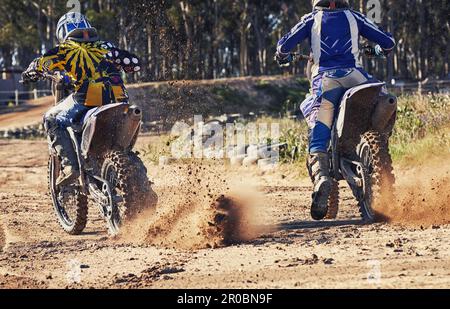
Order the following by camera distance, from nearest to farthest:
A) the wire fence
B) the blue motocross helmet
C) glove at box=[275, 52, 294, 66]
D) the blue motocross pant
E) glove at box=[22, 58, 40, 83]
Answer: the blue motocross pant → glove at box=[275, 52, 294, 66] → glove at box=[22, 58, 40, 83] → the blue motocross helmet → the wire fence

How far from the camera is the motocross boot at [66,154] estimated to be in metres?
7.83

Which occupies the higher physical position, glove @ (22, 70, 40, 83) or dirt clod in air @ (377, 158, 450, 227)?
glove @ (22, 70, 40, 83)

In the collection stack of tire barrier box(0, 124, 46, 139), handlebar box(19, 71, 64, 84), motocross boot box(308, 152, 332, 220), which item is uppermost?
handlebar box(19, 71, 64, 84)

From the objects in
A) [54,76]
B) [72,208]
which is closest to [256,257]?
[72,208]

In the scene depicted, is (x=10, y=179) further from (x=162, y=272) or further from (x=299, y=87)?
(x=299, y=87)

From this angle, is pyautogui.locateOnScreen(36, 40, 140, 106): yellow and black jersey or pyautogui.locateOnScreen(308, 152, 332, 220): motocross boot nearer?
pyautogui.locateOnScreen(308, 152, 332, 220): motocross boot

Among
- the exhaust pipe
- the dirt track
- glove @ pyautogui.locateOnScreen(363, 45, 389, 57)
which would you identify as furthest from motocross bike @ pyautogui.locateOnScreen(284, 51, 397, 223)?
glove @ pyautogui.locateOnScreen(363, 45, 389, 57)

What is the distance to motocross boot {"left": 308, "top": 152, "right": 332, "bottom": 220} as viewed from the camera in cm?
726

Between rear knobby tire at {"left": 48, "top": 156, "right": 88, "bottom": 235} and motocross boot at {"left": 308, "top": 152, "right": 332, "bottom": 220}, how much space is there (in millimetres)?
2070

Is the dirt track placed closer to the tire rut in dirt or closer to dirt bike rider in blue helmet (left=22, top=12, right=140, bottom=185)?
the tire rut in dirt

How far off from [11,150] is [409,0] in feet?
136

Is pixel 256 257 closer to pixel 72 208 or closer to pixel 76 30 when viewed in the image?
pixel 72 208

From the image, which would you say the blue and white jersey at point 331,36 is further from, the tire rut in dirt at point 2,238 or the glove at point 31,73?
the tire rut in dirt at point 2,238
